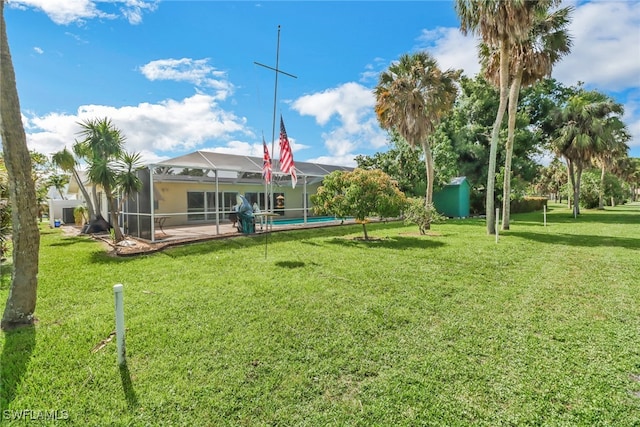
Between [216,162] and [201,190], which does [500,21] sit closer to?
[216,162]

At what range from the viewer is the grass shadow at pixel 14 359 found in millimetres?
2734

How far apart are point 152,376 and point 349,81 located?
1726 centimetres

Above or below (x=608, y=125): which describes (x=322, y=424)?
below

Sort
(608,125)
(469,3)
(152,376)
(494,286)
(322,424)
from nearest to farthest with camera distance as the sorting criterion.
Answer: (322,424), (152,376), (494,286), (469,3), (608,125)

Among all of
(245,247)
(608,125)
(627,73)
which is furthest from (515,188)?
(245,247)

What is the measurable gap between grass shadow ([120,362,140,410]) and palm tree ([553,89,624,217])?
89.3ft

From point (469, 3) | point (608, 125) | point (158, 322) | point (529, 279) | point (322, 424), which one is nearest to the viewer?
point (322, 424)

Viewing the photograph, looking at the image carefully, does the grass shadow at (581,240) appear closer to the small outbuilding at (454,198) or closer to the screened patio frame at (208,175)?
the small outbuilding at (454,198)

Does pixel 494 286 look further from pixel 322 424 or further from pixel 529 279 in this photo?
pixel 322 424

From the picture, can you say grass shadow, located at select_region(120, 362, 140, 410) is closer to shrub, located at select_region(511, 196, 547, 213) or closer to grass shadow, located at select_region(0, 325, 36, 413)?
grass shadow, located at select_region(0, 325, 36, 413)

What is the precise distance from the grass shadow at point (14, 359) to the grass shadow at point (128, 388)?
0.84 m

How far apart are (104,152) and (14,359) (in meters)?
9.43

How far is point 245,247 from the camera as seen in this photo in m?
10.1

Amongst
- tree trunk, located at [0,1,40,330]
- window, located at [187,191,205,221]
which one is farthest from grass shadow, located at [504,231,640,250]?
window, located at [187,191,205,221]
